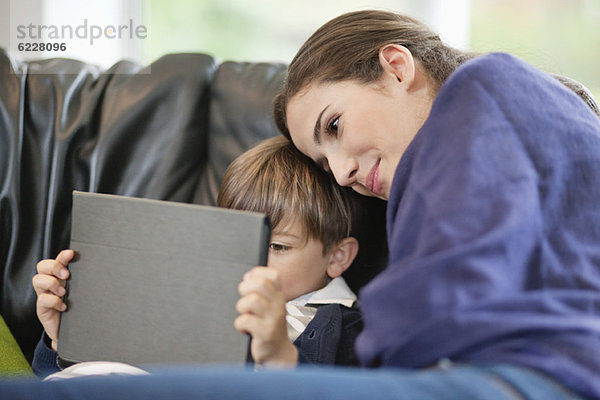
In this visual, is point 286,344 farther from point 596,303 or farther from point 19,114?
point 19,114

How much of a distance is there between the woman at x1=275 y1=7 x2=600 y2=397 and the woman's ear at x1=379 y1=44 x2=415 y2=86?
0.24m

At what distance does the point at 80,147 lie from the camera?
160 centimetres

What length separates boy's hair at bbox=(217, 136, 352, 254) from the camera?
1.34 metres

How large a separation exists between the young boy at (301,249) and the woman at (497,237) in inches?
11.4

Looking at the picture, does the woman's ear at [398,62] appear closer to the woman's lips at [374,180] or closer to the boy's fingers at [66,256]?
the woman's lips at [374,180]

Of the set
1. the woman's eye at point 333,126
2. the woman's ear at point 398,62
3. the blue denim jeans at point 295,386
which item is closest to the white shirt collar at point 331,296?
the woman's eye at point 333,126

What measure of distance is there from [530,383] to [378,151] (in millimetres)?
615

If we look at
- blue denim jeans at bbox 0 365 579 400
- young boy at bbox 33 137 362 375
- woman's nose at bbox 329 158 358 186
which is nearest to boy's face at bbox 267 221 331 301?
young boy at bbox 33 137 362 375

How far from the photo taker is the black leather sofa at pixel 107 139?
5.09 feet

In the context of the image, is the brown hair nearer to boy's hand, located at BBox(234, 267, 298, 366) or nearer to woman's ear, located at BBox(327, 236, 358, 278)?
woman's ear, located at BBox(327, 236, 358, 278)

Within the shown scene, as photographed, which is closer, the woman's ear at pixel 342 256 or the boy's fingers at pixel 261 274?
the boy's fingers at pixel 261 274

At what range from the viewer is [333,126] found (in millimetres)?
1221

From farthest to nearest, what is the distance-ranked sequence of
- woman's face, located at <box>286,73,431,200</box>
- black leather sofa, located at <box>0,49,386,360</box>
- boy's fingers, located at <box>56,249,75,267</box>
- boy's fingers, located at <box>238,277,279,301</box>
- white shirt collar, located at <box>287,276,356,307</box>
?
1. black leather sofa, located at <box>0,49,386,360</box>
2. white shirt collar, located at <box>287,276,356,307</box>
3. woman's face, located at <box>286,73,431,200</box>
4. boy's fingers, located at <box>56,249,75,267</box>
5. boy's fingers, located at <box>238,277,279,301</box>

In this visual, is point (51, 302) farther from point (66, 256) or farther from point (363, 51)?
point (363, 51)
